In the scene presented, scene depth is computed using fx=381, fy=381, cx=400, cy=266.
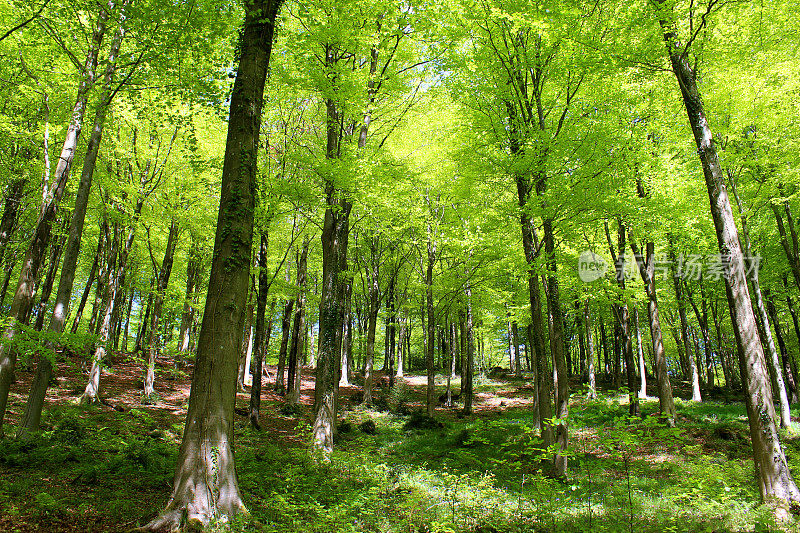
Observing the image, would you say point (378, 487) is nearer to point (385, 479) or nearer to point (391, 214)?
point (385, 479)

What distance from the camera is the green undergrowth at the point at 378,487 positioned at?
180 inches

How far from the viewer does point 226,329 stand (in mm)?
4625

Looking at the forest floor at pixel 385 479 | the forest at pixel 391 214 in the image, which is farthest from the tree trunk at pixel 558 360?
the forest floor at pixel 385 479

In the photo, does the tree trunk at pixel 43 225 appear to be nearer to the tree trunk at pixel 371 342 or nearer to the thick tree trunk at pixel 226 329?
the thick tree trunk at pixel 226 329

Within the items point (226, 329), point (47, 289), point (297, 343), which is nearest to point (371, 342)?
point (297, 343)

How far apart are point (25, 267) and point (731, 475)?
14388 millimetres

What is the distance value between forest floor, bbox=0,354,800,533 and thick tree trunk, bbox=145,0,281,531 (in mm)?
547

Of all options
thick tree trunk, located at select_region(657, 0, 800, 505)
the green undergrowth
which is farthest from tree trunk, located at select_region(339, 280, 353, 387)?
thick tree trunk, located at select_region(657, 0, 800, 505)

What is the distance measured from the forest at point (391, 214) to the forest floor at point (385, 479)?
0.23 ft

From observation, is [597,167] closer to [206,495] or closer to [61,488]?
[206,495]

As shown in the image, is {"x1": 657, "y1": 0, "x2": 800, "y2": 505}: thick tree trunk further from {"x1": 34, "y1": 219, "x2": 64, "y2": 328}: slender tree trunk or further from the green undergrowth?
{"x1": 34, "y1": 219, "x2": 64, "y2": 328}: slender tree trunk

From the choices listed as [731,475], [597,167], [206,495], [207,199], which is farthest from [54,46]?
[731,475]

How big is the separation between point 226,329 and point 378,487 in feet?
11.7

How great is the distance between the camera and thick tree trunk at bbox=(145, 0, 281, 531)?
13.8ft
